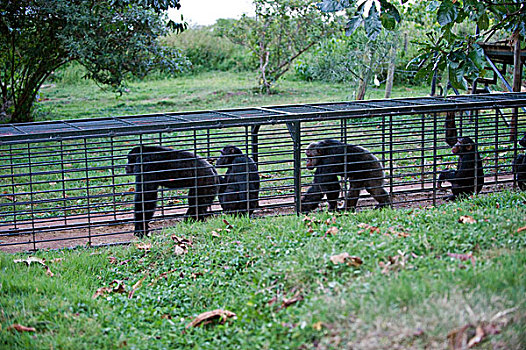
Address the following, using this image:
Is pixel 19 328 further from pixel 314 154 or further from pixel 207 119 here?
pixel 314 154

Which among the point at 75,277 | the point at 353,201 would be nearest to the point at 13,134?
the point at 75,277

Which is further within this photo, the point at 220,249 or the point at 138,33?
the point at 138,33

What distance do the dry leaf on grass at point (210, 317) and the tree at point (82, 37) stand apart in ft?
29.9

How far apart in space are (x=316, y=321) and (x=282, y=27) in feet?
53.1

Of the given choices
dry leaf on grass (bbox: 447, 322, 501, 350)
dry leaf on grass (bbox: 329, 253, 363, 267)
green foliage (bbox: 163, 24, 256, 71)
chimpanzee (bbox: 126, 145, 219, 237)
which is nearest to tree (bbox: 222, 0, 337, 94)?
green foliage (bbox: 163, 24, 256, 71)

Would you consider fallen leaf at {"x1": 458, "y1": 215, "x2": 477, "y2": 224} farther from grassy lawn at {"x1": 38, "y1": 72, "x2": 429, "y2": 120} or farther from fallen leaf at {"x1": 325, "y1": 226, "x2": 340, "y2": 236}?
grassy lawn at {"x1": 38, "y1": 72, "x2": 429, "y2": 120}

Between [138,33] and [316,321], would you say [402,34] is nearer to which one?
[138,33]

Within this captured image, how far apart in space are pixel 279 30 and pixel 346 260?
50.7 feet

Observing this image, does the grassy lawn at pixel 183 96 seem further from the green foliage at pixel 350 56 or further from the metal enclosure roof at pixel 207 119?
the metal enclosure roof at pixel 207 119

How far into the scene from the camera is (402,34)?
18094mm

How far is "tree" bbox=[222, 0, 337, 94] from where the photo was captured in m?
18.4

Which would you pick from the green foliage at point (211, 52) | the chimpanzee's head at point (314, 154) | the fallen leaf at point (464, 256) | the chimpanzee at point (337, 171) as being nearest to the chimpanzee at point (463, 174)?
the chimpanzee at point (337, 171)

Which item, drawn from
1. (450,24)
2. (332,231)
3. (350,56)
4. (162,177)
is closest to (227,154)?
(162,177)

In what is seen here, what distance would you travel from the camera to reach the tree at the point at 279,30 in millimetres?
18375
